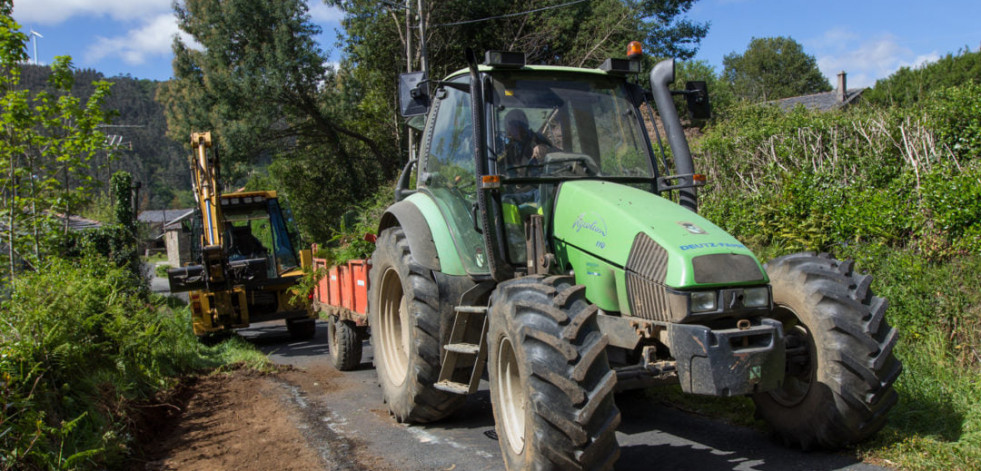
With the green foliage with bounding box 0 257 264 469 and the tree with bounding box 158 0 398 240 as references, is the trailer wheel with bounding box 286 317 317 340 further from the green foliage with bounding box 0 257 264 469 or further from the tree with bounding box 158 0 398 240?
the tree with bounding box 158 0 398 240

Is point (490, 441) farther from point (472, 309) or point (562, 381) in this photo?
point (562, 381)

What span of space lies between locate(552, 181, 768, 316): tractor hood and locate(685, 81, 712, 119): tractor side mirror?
85cm

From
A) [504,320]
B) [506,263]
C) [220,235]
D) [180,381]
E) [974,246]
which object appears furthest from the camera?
[220,235]

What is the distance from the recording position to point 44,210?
8852 mm

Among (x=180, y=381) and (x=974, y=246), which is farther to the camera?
(x=180, y=381)

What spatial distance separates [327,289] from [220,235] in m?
2.13

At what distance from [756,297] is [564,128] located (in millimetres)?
1866

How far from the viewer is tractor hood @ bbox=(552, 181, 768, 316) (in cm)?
393

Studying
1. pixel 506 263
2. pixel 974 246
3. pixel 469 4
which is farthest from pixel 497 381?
pixel 469 4

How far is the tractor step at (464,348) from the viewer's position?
5.08 meters

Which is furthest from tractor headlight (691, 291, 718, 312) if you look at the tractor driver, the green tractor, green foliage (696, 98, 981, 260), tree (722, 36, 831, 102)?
tree (722, 36, 831, 102)

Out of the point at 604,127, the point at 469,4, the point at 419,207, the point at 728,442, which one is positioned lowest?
the point at 728,442

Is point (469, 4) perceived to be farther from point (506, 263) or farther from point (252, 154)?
point (506, 263)

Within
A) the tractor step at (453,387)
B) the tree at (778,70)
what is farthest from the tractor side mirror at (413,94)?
the tree at (778,70)
